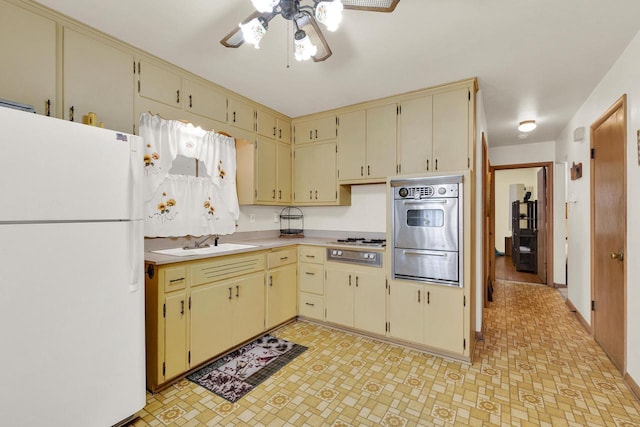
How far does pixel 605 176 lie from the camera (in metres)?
2.63

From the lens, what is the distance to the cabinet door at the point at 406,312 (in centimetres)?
265

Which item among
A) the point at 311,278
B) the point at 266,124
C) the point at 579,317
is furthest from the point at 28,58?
the point at 579,317

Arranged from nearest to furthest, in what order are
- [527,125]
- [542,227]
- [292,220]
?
[527,125] → [292,220] → [542,227]

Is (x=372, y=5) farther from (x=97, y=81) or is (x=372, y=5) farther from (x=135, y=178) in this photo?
(x=97, y=81)

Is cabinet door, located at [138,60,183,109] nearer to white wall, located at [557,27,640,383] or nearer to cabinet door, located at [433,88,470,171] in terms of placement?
cabinet door, located at [433,88,470,171]

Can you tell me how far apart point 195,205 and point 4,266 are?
5.11 feet

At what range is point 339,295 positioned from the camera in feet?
10.1

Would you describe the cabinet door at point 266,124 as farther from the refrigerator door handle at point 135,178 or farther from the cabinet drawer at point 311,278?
the refrigerator door handle at point 135,178

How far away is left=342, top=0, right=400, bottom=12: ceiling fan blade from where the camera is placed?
54.4 inches

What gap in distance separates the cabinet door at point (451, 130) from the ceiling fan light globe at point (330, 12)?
174 cm

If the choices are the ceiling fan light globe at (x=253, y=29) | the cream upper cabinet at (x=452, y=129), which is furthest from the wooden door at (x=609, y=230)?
Result: the ceiling fan light globe at (x=253, y=29)

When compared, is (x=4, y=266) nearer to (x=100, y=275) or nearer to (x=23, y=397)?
(x=100, y=275)

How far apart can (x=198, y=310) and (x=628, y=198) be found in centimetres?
340

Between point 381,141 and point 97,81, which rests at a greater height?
point 97,81
